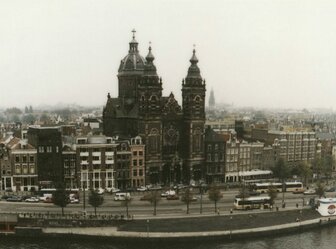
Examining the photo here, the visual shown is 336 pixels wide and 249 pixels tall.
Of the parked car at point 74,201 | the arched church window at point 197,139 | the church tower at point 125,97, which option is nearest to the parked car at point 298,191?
the arched church window at point 197,139

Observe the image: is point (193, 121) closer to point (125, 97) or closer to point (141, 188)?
point (125, 97)

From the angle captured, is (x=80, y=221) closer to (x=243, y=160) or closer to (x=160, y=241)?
(x=160, y=241)

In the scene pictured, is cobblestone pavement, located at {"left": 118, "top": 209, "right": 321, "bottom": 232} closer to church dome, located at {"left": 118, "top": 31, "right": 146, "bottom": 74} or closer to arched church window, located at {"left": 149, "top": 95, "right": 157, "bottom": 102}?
arched church window, located at {"left": 149, "top": 95, "right": 157, "bottom": 102}

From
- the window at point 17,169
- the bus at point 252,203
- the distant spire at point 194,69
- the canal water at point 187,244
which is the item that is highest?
the distant spire at point 194,69

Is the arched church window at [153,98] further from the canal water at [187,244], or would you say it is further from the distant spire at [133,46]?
the canal water at [187,244]

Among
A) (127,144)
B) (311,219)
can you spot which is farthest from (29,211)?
(311,219)

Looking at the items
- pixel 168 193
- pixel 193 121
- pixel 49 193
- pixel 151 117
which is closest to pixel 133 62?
pixel 151 117
